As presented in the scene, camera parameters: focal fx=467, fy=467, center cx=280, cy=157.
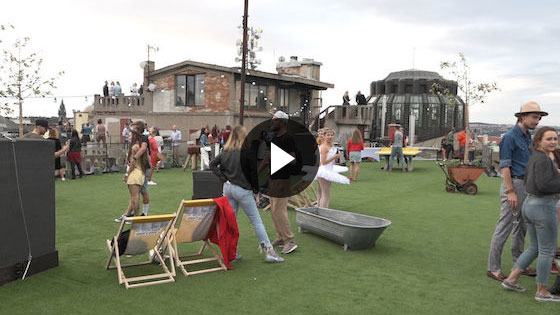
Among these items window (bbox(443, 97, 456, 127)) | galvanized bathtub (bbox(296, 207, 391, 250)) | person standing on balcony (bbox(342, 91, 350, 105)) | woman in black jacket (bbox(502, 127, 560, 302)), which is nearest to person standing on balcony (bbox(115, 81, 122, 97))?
person standing on balcony (bbox(342, 91, 350, 105))

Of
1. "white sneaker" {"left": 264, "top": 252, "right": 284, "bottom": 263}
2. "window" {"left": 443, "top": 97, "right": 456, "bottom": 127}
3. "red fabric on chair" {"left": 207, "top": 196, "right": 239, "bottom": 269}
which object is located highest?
"window" {"left": 443, "top": 97, "right": 456, "bottom": 127}

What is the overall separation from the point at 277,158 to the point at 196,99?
21297mm

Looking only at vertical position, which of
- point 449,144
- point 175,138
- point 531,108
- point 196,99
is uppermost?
point 196,99

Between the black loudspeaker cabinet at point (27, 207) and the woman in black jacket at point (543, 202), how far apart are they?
19.1ft

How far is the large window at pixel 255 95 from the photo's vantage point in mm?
27656

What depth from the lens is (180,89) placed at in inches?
1089

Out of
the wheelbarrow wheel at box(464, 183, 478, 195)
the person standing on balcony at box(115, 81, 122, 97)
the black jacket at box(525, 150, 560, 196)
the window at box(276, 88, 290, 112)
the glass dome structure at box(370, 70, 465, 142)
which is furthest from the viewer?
the glass dome structure at box(370, 70, 465, 142)

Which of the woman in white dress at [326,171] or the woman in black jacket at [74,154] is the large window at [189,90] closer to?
the woman in black jacket at [74,154]

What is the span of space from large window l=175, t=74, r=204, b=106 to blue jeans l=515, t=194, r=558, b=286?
23.3 m

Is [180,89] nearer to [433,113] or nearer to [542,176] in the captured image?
[433,113]

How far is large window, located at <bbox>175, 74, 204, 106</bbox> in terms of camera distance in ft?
88.8

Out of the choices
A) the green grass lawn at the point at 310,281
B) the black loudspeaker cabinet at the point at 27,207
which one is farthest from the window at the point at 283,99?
the black loudspeaker cabinet at the point at 27,207

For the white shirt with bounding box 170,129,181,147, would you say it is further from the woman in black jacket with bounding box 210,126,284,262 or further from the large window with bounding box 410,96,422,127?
the large window with bounding box 410,96,422,127
